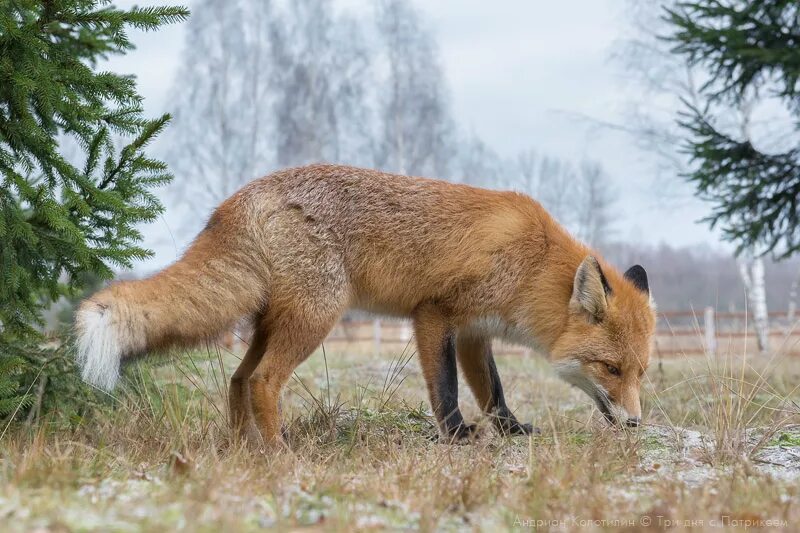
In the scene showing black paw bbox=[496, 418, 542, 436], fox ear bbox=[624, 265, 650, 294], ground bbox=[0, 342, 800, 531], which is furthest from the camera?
fox ear bbox=[624, 265, 650, 294]

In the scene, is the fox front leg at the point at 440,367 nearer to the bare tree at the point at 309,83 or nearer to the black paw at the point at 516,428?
the black paw at the point at 516,428

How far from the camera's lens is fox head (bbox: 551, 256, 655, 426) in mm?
5207

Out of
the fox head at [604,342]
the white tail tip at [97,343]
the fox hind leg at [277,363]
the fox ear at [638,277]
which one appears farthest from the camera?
the fox ear at [638,277]

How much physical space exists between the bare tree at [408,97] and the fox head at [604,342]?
72.5 feet

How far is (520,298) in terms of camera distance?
17.7ft

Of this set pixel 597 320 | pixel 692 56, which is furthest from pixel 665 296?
pixel 597 320

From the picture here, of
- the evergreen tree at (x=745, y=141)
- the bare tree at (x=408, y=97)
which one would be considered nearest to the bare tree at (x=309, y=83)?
the bare tree at (x=408, y=97)

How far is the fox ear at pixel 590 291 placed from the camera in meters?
5.21

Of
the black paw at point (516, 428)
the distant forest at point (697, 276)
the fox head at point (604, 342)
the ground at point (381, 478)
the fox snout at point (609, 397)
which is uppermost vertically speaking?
the distant forest at point (697, 276)

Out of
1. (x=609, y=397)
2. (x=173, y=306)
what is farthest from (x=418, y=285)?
(x=173, y=306)

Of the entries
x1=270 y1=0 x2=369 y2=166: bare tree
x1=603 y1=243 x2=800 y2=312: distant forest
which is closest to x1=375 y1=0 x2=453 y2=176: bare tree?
x1=270 y1=0 x2=369 y2=166: bare tree

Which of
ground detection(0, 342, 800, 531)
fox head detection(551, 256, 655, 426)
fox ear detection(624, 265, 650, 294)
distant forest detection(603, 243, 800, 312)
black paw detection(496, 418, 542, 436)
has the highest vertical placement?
distant forest detection(603, 243, 800, 312)

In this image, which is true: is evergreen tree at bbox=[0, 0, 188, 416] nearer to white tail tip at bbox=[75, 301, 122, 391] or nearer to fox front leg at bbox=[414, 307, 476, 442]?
white tail tip at bbox=[75, 301, 122, 391]

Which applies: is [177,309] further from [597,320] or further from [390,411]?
[597,320]
